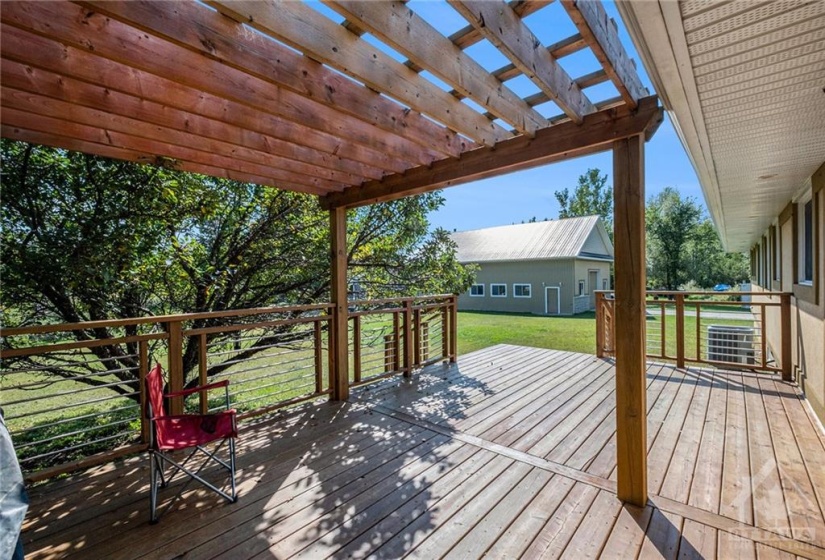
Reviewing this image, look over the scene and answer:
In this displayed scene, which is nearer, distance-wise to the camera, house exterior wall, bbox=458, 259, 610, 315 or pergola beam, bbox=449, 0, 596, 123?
pergola beam, bbox=449, 0, 596, 123

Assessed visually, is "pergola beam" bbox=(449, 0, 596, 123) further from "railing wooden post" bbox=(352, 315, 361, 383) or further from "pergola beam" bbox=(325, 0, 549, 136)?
"railing wooden post" bbox=(352, 315, 361, 383)

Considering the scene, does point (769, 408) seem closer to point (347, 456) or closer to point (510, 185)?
point (347, 456)

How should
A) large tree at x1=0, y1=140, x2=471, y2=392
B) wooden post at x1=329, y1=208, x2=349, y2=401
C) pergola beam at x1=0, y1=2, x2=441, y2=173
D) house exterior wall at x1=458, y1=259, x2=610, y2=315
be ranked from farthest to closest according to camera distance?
house exterior wall at x1=458, y1=259, x2=610, y2=315 < wooden post at x1=329, y1=208, x2=349, y2=401 < large tree at x1=0, y1=140, x2=471, y2=392 < pergola beam at x1=0, y1=2, x2=441, y2=173

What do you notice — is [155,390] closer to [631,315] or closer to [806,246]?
[631,315]

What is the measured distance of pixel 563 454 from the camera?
9.57ft

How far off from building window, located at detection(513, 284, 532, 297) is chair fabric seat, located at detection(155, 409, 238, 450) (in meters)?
14.7

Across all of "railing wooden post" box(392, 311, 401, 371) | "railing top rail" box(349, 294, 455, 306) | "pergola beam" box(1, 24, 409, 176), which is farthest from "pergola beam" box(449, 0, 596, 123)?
"railing wooden post" box(392, 311, 401, 371)

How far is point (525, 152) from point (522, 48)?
3.43 ft

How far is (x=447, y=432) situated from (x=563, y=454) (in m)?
1.00

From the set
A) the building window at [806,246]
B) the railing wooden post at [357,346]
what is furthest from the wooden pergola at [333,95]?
the building window at [806,246]

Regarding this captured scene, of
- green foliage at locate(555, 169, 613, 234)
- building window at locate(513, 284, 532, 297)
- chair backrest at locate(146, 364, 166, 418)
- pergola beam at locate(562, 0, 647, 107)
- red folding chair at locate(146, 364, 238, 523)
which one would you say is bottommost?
red folding chair at locate(146, 364, 238, 523)

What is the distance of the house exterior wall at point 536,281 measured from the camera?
1461 cm

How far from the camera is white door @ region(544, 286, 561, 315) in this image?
48.5ft

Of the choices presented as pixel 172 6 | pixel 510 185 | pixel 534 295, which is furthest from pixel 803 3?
pixel 510 185
